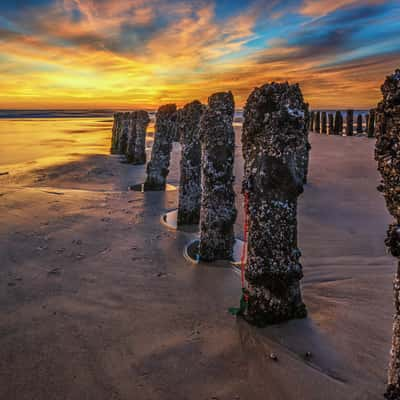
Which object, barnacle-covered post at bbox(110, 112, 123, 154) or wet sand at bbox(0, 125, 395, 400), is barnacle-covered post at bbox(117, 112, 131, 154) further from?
wet sand at bbox(0, 125, 395, 400)

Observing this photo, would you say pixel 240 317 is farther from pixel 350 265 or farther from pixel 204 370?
pixel 350 265

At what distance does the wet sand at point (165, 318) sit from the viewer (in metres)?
2.88

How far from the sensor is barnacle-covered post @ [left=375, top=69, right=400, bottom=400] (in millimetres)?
1937

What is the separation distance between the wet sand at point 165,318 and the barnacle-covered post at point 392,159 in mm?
947

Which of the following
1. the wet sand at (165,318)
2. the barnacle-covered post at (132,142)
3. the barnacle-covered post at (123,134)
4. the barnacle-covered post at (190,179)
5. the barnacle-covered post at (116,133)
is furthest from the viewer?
the barnacle-covered post at (116,133)

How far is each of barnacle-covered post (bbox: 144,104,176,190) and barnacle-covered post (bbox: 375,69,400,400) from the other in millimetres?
9103

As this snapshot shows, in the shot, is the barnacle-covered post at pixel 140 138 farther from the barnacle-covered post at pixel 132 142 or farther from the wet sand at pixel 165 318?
the wet sand at pixel 165 318

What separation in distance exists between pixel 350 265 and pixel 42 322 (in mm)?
4406

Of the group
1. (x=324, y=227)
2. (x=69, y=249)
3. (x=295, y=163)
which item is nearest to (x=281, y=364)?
(x=295, y=163)

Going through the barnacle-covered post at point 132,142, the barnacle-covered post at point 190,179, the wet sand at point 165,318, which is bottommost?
the wet sand at point 165,318

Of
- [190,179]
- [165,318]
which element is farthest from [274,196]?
[190,179]

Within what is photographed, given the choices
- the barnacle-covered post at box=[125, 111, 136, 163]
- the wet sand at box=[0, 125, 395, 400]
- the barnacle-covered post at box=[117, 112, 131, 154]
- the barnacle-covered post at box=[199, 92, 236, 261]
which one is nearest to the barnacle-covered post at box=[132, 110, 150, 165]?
the barnacle-covered post at box=[125, 111, 136, 163]

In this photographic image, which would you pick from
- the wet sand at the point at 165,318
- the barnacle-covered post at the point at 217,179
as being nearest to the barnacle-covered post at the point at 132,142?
the wet sand at the point at 165,318

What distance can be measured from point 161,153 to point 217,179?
612 centimetres
